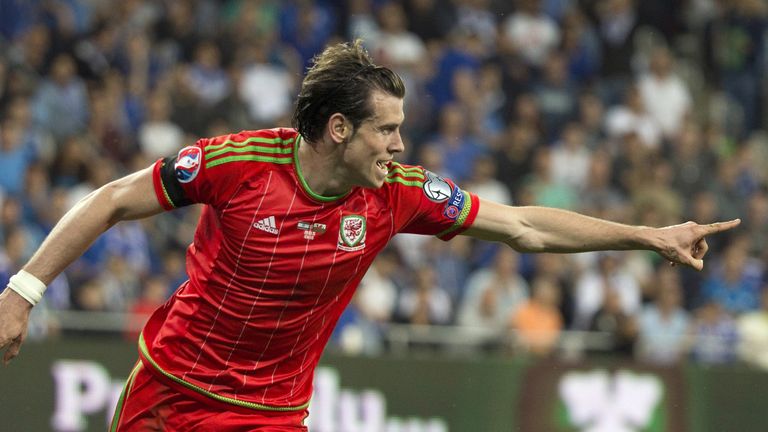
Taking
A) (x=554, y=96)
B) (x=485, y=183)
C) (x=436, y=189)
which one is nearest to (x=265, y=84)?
(x=485, y=183)

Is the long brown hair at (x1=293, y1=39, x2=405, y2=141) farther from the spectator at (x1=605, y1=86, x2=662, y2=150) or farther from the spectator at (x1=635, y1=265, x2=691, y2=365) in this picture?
the spectator at (x1=605, y1=86, x2=662, y2=150)

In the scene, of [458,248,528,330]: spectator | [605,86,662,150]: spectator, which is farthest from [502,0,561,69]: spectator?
[458,248,528,330]: spectator

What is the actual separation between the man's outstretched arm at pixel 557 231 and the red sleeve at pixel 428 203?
0.21 ft

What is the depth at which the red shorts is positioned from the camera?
514cm

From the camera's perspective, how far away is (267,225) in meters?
5.04

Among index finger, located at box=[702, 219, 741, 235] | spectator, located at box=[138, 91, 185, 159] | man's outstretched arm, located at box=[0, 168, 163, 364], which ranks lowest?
man's outstretched arm, located at box=[0, 168, 163, 364]

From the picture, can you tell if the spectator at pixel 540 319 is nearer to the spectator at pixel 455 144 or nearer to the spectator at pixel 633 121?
the spectator at pixel 455 144

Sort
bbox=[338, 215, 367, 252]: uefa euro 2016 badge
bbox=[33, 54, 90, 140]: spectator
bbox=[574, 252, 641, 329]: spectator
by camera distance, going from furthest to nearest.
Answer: bbox=[33, 54, 90, 140]: spectator, bbox=[574, 252, 641, 329]: spectator, bbox=[338, 215, 367, 252]: uefa euro 2016 badge

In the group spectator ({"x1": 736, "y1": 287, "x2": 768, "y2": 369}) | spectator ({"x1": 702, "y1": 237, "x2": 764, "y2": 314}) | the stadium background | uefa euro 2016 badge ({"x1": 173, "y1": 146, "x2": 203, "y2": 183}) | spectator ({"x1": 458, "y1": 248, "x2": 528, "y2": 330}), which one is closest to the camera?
uefa euro 2016 badge ({"x1": 173, "y1": 146, "x2": 203, "y2": 183})

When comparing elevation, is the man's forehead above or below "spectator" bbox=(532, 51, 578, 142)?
below

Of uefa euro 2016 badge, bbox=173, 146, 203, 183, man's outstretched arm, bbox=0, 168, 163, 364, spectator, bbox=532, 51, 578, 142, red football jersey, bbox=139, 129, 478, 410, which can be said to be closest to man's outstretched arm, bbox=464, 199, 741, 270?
red football jersey, bbox=139, 129, 478, 410

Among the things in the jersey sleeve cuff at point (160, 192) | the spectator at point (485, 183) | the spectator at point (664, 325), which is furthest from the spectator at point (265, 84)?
the jersey sleeve cuff at point (160, 192)

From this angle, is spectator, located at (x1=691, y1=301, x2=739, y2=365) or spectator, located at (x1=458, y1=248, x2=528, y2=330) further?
spectator, located at (x1=458, y1=248, x2=528, y2=330)

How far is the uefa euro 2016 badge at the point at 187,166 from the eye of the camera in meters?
4.95
